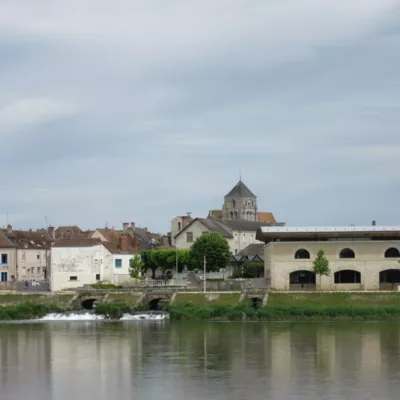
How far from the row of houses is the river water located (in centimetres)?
2405

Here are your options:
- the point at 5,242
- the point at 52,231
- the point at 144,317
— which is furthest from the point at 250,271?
the point at 52,231

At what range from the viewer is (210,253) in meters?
112

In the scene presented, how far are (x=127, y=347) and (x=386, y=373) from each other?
18.9 meters

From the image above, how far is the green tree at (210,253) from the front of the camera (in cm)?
11231

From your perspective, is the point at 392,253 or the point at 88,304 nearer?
the point at 392,253

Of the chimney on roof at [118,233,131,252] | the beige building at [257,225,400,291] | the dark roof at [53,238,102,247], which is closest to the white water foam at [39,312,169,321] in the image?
the beige building at [257,225,400,291]

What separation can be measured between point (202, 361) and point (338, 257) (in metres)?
41.0

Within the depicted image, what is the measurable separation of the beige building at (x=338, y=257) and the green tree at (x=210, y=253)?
17792 mm

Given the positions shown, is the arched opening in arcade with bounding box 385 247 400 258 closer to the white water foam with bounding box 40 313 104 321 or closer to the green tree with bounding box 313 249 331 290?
the green tree with bounding box 313 249 331 290

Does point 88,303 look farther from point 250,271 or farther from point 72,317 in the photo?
point 250,271

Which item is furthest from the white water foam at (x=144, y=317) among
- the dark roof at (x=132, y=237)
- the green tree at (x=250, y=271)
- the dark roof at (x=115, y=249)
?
the green tree at (x=250, y=271)

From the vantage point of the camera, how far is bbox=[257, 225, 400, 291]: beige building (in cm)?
9231

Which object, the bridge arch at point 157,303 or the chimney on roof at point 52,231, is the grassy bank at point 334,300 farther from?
the chimney on roof at point 52,231

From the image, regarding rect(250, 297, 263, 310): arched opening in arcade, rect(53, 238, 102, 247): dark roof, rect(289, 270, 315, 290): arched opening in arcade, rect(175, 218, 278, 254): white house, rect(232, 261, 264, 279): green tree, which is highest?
rect(175, 218, 278, 254): white house
